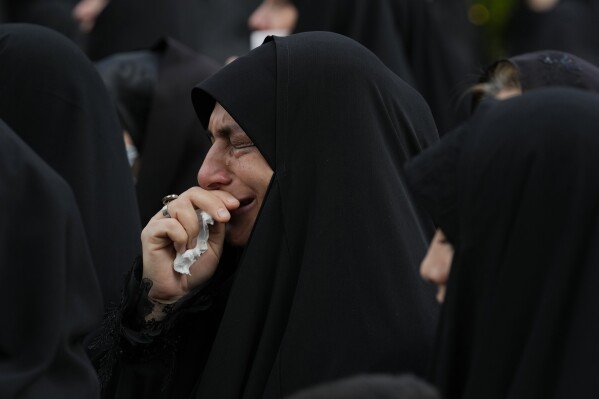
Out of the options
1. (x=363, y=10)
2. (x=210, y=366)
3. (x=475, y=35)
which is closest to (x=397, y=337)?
(x=210, y=366)

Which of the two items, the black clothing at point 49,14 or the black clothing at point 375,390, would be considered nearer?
the black clothing at point 375,390

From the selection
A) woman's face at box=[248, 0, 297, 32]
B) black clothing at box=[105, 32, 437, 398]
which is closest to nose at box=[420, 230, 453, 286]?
black clothing at box=[105, 32, 437, 398]

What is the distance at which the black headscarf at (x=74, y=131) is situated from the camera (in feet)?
12.3

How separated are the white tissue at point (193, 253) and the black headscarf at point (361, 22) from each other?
9.09 ft

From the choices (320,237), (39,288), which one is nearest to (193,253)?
(320,237)

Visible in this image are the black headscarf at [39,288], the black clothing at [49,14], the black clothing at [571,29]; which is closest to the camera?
the black headscarf at [39,288]

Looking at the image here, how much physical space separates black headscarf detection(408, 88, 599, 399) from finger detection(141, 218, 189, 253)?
3.47 ft

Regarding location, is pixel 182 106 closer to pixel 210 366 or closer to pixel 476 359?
pixel 210 366

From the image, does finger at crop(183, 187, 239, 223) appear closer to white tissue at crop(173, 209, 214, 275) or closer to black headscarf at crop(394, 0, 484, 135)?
white tissue at crop(173, 209, 214, 275)

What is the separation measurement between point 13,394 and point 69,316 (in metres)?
0.22

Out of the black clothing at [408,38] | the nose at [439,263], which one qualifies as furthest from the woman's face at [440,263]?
the black clothing at [408,38]

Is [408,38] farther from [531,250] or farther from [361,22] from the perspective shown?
[531,250]

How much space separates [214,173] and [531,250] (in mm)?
1202

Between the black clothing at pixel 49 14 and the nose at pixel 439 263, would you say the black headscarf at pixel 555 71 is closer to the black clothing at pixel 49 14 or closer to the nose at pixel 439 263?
the nose at pixel 439 263
